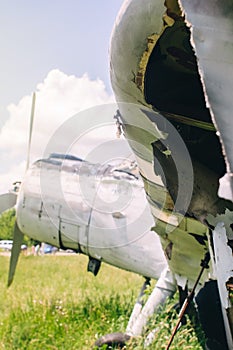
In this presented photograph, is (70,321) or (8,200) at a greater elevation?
(8,200)

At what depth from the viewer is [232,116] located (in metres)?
1.01

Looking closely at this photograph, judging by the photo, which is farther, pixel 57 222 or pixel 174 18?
pixel 57 222

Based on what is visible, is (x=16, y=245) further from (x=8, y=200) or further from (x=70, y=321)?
(x=70, y=321)

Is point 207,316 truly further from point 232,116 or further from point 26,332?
point 26,332

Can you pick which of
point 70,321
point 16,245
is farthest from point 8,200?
point 70,321

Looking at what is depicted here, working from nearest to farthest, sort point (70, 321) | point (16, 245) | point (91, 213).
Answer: point (91, 213) < point (70, 321) < point (16, 245)

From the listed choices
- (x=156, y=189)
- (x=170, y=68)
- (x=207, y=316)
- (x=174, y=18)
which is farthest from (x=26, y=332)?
(x=174, y=18)

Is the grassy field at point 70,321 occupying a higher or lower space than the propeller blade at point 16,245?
lower

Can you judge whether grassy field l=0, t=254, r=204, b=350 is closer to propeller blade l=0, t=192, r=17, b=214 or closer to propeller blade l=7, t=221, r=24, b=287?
propeller blade l=7, t=221, r=24, b=287

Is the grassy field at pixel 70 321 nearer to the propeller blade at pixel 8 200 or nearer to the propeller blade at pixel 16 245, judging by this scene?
the propeller blade at pixel 16 245

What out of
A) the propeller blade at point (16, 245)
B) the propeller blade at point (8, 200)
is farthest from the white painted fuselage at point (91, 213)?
the propeller blade at point (8, 200)

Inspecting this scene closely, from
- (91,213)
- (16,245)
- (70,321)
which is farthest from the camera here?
(16,245)

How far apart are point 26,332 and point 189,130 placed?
10.8 ft

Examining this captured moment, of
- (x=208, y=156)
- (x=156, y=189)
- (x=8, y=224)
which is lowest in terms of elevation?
(x=8, y=224)
